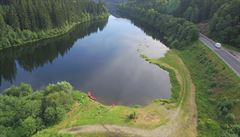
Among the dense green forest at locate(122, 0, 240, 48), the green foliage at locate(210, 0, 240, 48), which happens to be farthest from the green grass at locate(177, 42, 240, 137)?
the dense green forest at locate(122, 0, 240, 48)

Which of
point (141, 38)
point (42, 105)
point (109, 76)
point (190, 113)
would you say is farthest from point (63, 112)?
point (141, 38)

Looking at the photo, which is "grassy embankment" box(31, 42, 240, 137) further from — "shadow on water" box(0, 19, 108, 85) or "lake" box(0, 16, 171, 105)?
"shadow on water" box(0, 19, 108, 85)

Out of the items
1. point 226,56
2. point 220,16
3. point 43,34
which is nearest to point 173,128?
point 226,56

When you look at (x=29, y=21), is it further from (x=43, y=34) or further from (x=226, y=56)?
(x=226, y=56)

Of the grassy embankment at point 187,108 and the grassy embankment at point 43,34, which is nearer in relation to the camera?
the grassy embankment at point 187,108

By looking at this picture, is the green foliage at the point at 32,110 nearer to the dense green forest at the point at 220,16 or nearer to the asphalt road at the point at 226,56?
the asphalt road at the point at 226,56

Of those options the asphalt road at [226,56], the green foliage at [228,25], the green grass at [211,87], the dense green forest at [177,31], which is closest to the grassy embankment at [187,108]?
the green grass at [211,87]
